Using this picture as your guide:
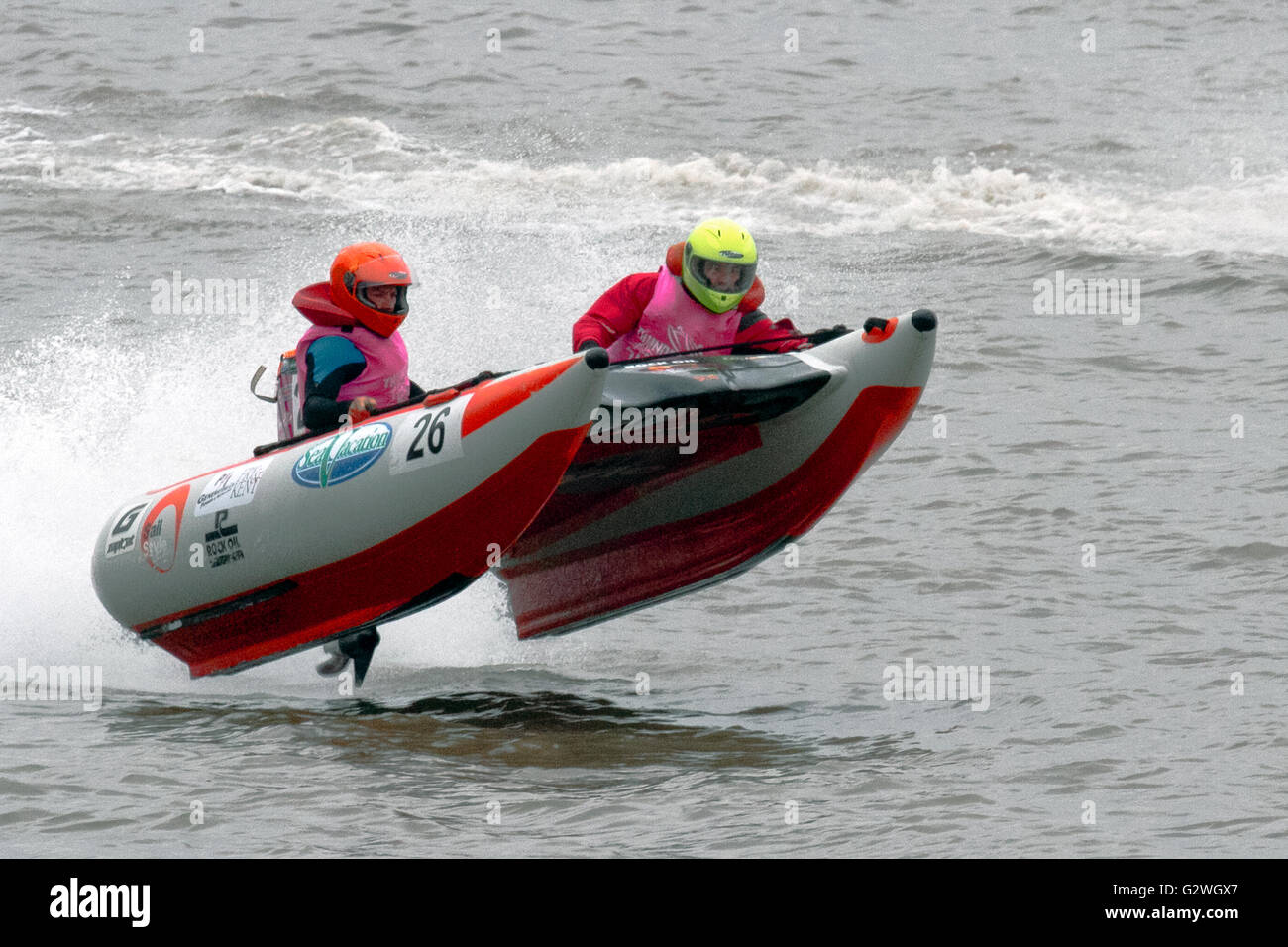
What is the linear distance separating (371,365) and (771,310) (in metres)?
6.53

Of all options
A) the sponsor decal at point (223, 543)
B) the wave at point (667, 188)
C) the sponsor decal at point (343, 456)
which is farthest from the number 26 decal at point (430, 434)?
the wave at point (667, 188)

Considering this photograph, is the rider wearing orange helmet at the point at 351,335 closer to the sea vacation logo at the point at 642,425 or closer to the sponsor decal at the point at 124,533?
the sea vacation logo at the point at 642,425

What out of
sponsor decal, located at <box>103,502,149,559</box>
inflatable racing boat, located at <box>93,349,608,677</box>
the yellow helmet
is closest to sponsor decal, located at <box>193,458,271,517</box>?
inflatable racing boat, located at <box>93,349,608,677</box>

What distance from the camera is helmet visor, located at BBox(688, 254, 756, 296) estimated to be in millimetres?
7387

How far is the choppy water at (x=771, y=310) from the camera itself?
602cm

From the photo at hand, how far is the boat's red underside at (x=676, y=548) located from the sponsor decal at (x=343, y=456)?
1.36 m

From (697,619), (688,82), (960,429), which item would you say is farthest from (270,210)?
(697,619)

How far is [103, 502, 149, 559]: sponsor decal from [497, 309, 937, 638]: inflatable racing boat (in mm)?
1678

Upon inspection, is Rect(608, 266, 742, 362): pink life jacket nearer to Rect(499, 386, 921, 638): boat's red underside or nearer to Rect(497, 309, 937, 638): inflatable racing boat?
Rect(497, 309, 937, 638): inflatable racing boat

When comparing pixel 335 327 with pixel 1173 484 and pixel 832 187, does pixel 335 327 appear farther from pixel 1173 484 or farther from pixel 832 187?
pixel 832 187

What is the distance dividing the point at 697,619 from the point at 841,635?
2.71 feet

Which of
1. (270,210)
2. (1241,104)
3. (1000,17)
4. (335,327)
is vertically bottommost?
(335,327)

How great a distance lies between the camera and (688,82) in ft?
63.5
